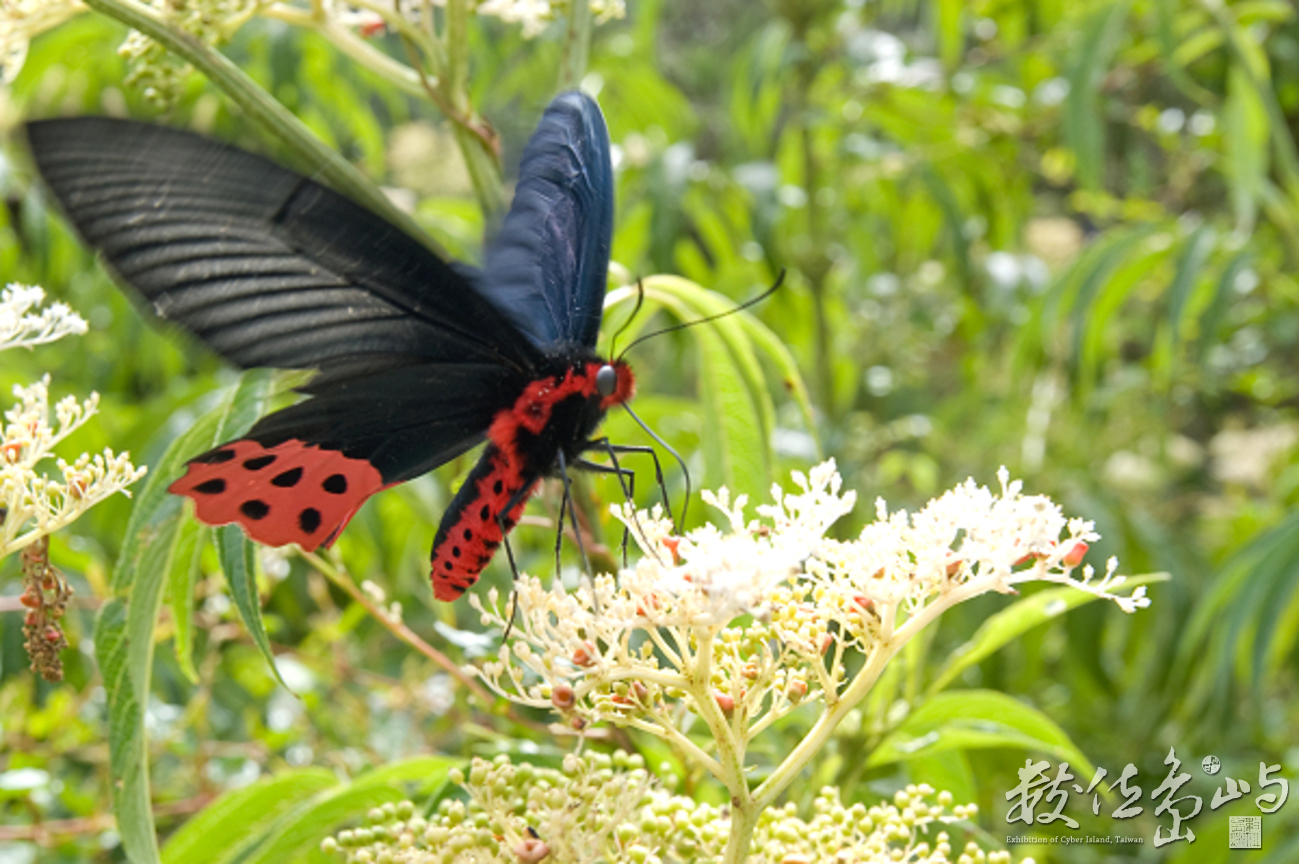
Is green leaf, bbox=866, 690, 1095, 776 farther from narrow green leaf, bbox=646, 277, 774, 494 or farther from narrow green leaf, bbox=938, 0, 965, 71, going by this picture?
narrow green leaf, bbox=938, 0, 965, 71

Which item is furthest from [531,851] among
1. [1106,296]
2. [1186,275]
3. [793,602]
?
[1106,296]

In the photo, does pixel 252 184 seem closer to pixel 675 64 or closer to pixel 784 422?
pixel 784 422

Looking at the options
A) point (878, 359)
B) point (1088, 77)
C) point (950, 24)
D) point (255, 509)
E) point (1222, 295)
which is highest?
point (950, 24)

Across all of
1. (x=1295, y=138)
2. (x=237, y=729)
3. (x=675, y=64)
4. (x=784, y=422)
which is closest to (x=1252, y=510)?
(x=1295, y=138)

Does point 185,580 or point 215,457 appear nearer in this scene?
point 215,457

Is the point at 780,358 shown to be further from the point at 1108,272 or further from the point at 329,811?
the point at 1108,272

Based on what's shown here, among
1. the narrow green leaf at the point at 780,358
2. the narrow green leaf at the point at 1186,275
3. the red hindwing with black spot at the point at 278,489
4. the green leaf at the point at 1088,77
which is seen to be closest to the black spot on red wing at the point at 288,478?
the red hindwing with black spot at the point at 278,489

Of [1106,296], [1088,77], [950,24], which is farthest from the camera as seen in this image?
[950,24]
